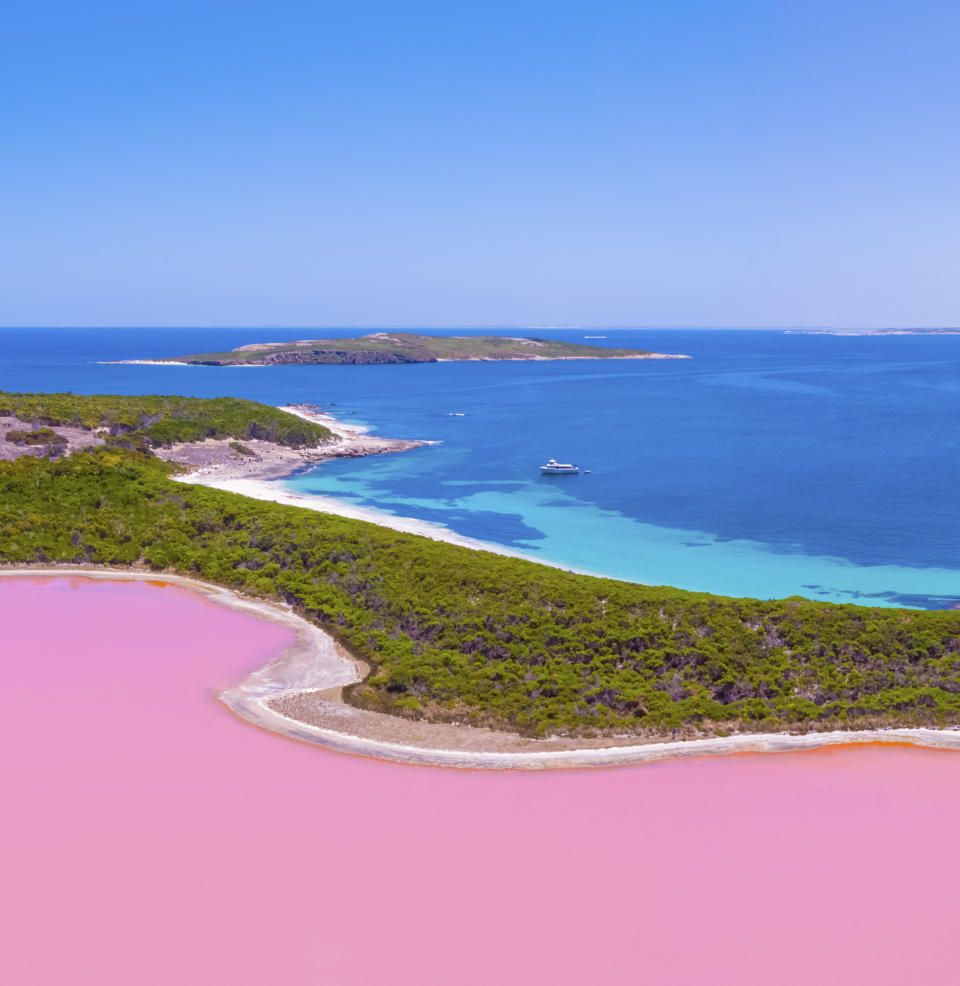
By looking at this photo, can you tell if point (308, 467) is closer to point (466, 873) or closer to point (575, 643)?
point (575, 643)

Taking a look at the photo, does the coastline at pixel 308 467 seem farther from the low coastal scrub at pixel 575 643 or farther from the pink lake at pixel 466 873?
the pink lake at pixel 466 873

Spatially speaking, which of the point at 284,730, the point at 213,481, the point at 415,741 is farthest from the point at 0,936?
the point at 213,481

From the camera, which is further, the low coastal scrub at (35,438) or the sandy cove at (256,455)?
the sandy cove at (256,455)

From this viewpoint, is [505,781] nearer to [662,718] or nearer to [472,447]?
[662,718]

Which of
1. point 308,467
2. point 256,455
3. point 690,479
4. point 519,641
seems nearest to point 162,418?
point 256,455

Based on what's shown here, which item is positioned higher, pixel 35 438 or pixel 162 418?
pixel 162 418

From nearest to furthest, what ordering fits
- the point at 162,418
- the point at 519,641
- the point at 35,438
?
the point at 519,641, the point at 35,438, the point at 162,418

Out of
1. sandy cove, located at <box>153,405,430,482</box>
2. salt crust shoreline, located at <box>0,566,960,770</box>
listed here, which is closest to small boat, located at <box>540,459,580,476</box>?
sandy cove, located at <box>153,405,430,482</box>

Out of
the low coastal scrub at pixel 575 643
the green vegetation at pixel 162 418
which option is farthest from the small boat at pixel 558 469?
the low coastal scrub at pixel 575 643
